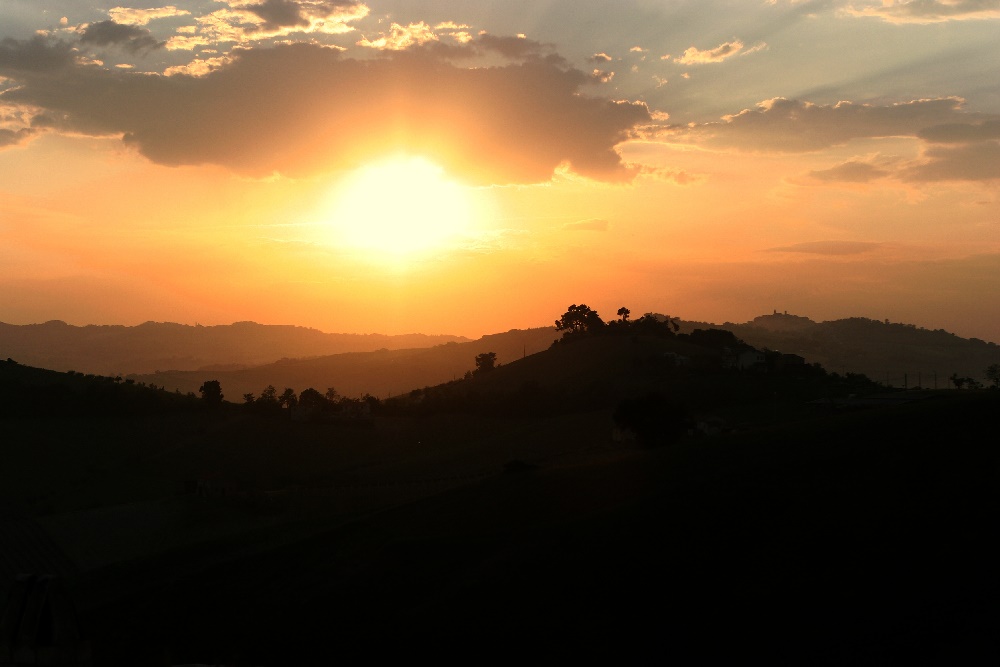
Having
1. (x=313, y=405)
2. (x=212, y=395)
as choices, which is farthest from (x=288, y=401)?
(x=212, y=395)

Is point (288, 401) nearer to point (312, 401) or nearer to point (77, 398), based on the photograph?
point (312, 401)

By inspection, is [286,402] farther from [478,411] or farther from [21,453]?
[21,453]

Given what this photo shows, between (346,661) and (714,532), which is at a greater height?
(714,532)

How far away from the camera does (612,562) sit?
5303cm

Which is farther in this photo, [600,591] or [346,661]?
A: [600,591]

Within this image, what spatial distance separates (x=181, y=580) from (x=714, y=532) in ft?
116

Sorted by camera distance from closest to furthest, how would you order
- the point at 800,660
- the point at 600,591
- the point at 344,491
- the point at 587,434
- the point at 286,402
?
the point at 800,660, the point at 600,591, the point at 344,491, the point at 587,434, the point at 286,402

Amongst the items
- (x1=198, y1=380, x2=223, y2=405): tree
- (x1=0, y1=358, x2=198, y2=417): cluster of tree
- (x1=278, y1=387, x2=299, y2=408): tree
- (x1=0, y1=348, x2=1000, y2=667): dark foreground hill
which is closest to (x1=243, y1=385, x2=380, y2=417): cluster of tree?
(x1=278, y1=387, x2=299, y2=408): tree

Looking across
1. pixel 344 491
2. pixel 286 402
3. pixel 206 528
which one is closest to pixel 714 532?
pixel 206 528

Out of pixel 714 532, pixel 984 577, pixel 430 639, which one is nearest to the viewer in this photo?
pixel 984 577

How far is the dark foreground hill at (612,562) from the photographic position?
143ft

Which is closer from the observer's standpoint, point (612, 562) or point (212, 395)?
point (612, 562)

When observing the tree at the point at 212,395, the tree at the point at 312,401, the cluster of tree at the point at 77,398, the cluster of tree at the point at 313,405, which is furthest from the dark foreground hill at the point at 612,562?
the tree at the point at 212,395

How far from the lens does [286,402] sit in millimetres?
188000
